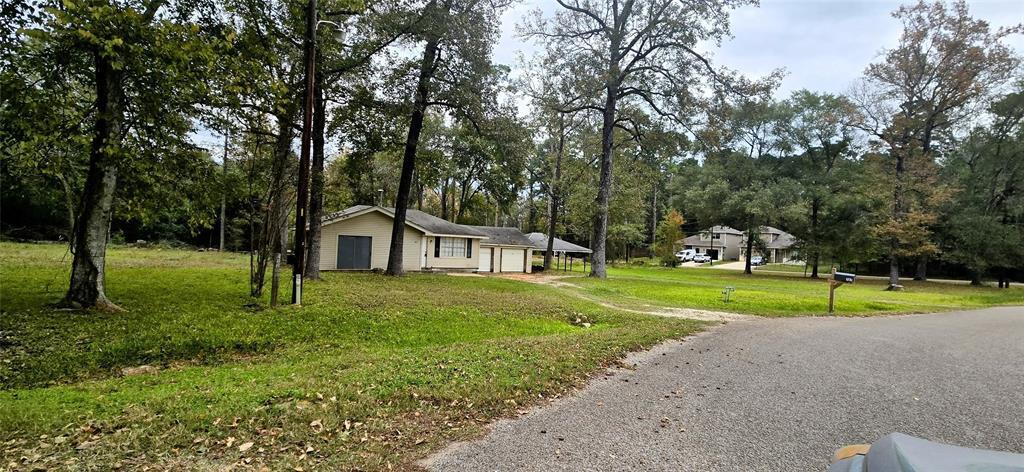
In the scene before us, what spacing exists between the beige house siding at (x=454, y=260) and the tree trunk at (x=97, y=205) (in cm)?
1738

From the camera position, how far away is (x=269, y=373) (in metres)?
5.55

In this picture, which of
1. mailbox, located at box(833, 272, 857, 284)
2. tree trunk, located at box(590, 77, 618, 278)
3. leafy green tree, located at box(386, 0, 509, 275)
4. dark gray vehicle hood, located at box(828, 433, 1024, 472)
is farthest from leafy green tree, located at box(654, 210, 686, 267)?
dark gray vehicle hood, located at box(828, 433, 1024, 472)

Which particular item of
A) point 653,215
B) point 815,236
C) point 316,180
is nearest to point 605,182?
point 316,180

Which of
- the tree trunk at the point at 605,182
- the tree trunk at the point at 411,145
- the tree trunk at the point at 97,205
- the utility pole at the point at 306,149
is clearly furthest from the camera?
the tree trunk at the point at 605,182

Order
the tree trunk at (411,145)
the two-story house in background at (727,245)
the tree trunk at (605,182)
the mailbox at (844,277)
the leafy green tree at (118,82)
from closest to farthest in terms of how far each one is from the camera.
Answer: the leafy green tree at (118,82), the mailbox at (844,277), the tree trunk at (411,145), the tree trunk at (605,182), the two-story house in background at (727,245)

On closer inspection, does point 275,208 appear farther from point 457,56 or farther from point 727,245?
point 727,245

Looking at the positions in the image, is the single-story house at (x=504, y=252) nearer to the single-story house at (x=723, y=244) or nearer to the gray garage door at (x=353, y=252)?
the gray garage door at (x=353, y=252)

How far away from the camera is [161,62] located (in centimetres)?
695

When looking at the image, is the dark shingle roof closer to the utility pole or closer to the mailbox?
the mailbox

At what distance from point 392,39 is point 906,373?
14.5 metres

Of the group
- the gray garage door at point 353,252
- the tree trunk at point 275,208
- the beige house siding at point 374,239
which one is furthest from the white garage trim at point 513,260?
the tree trunk at point 275,208

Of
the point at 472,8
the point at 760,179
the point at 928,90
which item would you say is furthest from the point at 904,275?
the point at 472,8

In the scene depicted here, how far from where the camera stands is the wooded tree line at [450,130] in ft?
24.3

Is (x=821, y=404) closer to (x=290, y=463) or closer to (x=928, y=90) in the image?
(x=290, y=463)
